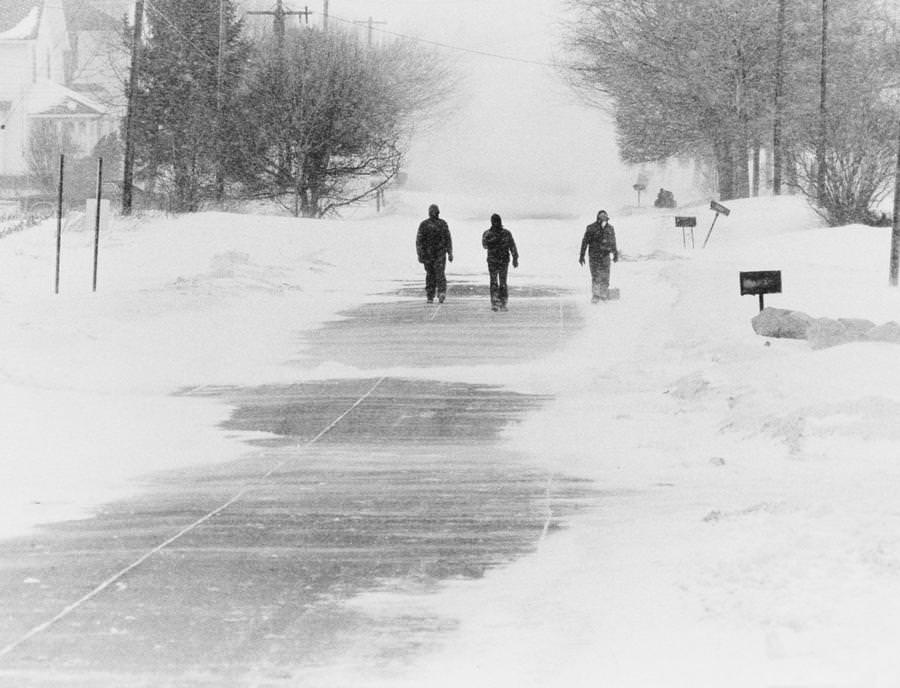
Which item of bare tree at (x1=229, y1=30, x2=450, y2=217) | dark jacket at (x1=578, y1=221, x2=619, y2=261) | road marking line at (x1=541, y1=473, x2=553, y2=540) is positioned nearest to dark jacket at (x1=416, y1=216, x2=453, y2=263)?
dark jacket at (x1=578, y1=221, x2=619, y2=261)

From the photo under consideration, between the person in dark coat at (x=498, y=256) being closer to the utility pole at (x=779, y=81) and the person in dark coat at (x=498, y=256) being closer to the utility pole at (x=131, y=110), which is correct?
the utility pole at (x=131, y=110)

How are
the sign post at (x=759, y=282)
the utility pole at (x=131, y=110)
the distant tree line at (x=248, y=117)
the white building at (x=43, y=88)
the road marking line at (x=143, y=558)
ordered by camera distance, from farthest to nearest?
the white building at (x=43, y=88) < the distant tree line at (x=248, y=117) < the utility pole at (x=131, y=110) < the sign post at (x=759, y=282) < the road marking line at (x=143, y=558)

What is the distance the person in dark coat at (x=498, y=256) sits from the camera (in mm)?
26266

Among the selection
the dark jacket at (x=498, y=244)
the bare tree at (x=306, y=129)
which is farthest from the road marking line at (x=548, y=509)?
the bare tree at (x=306, y=129)

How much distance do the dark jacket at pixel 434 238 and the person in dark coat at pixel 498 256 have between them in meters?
0.69

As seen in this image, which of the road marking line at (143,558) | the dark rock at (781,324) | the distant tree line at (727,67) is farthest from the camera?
the distant tree line at (727,67)

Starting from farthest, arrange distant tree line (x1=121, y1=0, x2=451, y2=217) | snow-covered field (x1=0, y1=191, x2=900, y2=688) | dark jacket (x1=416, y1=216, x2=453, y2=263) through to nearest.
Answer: distant tree line (x1=121, y1=0, x2=451, y2=217)
dark jacket (x1=416, y1=216, x2=453, y2=263)
snow-covered field (x1=0, y1=191, x2=900, y2=688)

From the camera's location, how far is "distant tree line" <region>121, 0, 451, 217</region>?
5344 cm

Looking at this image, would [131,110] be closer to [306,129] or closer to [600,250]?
[306,129]

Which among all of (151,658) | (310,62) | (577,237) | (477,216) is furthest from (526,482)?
(477,216)

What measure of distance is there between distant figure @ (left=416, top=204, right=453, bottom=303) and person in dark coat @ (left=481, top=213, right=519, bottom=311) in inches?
25.4

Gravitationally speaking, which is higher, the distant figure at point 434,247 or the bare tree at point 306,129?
the bare tree at point 306,129

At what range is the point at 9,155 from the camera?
263ft

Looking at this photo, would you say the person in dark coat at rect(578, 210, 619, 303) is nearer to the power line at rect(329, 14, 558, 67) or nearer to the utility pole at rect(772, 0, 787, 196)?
the utility pole at rect(772, 0, 787, 196)
